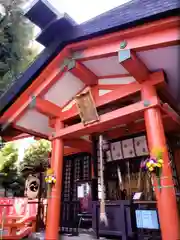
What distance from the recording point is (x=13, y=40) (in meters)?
14.4

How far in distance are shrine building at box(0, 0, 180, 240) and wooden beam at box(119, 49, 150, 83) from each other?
0.02 m

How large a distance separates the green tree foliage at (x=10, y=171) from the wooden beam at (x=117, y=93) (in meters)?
8.69

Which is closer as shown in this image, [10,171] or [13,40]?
[10,171]

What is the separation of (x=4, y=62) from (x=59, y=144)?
11087 mm

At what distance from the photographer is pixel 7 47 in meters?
14.0

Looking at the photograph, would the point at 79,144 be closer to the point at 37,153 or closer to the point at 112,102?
the point at 112,102

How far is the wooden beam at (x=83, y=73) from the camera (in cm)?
458

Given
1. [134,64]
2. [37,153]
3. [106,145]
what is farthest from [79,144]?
[37,153]

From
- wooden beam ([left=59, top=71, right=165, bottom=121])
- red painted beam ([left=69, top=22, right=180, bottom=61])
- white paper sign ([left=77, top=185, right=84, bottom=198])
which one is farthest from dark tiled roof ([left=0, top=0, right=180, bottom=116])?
white paper sign ([left=77, top=185, right=84, bottom=198])

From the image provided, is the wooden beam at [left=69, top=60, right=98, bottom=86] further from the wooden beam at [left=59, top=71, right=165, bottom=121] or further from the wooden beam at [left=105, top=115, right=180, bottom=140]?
the wooden beam at [left=105, top=115, right=180, bottom=140]

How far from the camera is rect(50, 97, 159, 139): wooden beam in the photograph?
411cm

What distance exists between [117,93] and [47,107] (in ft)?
6.42

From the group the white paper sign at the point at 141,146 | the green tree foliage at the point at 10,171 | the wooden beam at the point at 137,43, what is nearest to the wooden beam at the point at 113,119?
the wooden beam at the point at 137,43

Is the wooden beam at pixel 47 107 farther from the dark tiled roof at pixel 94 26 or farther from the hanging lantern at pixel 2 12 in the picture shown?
the hanging lantern at pixel 2 12
